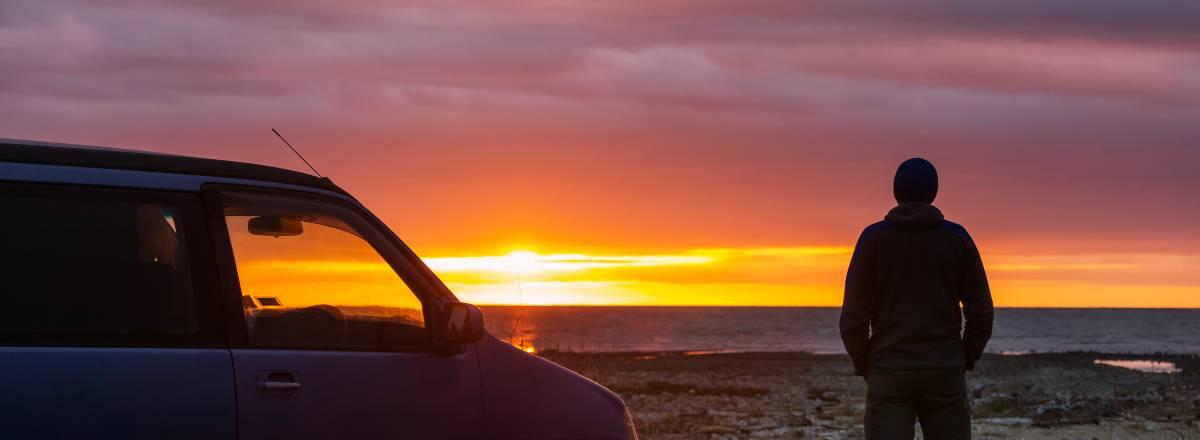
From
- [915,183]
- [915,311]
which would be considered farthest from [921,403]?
[915,183]

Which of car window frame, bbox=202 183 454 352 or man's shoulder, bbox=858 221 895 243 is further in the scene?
man's shoulder, bbox=858 221 895 243

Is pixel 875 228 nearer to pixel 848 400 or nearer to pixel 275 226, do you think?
pixel 275 226

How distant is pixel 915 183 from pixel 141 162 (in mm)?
3742

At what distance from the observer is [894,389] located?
645cm

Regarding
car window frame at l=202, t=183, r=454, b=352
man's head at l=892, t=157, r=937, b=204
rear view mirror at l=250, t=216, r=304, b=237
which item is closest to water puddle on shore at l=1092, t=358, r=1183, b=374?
man's head at l=892, t=157, r=937, b=204

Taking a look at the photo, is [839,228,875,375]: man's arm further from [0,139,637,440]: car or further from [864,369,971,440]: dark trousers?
[0,139,637,440]: car

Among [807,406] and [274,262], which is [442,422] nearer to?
[274,262]

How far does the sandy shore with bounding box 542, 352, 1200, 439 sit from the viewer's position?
54.6ft

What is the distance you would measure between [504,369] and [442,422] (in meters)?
0.38

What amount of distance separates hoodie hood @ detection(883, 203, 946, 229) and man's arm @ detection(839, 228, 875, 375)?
0.15 metres

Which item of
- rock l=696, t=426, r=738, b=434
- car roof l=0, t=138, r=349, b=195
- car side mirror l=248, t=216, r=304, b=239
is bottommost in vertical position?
rock l=696, t=426, r=738, b=434

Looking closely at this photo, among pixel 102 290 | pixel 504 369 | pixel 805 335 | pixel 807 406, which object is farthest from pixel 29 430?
pixel 805 335

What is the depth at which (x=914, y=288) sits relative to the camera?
21.0 feet

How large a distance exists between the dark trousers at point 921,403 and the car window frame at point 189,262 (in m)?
3.36
